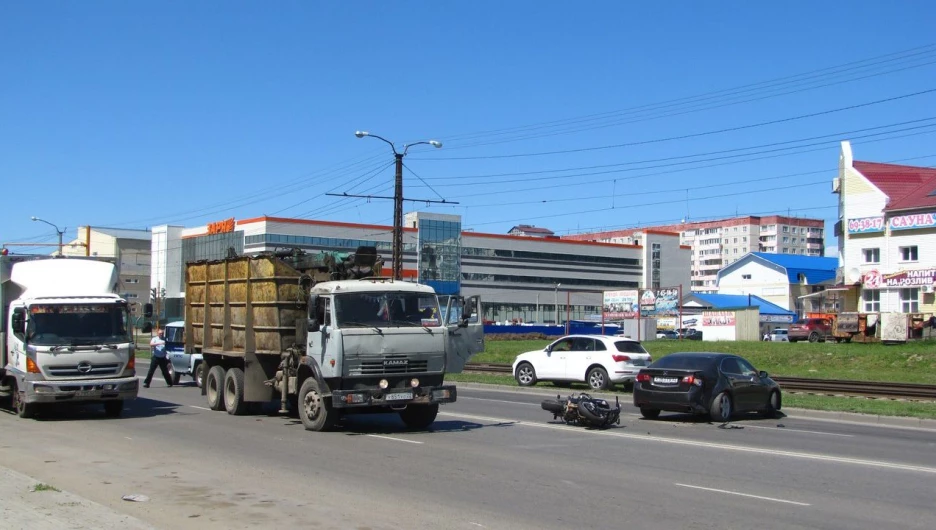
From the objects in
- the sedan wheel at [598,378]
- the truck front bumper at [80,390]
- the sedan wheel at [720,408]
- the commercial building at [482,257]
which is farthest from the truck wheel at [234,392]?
the commercial building at [482,257]

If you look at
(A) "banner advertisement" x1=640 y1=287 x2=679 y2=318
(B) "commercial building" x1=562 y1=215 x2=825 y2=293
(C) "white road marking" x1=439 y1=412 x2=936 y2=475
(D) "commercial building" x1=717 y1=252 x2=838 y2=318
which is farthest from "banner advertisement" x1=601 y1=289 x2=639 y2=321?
(B) "commercial building" x1=562 y1=215 x2=825 y2=293

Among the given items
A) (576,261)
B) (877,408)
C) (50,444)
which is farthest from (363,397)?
(576,261)

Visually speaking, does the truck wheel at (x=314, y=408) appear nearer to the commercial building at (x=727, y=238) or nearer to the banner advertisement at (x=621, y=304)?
the banner advertisement at (x=621, y=304)

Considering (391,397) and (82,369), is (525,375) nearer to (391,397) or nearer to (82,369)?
(391,397)

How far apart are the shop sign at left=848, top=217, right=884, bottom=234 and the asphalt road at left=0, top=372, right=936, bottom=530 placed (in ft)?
143

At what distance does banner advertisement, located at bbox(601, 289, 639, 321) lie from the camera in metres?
55.0

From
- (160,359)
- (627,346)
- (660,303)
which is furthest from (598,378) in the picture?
(660,303)

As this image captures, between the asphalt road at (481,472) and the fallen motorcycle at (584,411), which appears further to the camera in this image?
the fallen motorcycle at (584,411)

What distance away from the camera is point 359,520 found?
8.56m

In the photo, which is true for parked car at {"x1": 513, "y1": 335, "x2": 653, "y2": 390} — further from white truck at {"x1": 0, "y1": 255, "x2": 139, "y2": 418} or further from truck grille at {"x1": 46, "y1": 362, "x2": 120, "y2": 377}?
truck grille at {"x1": 46, "y1": 362, "x2": 120, "y2": 377}

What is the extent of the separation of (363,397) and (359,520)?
657cm

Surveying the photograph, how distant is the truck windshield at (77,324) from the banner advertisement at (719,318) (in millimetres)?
44817

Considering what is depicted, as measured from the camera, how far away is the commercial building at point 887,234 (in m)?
55.5

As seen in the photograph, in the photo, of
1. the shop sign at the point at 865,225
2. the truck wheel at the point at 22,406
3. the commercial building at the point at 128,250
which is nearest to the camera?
the truck wheel at the point at 22,406
